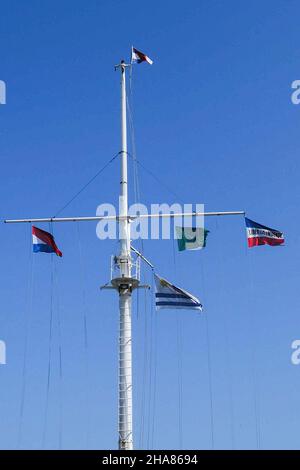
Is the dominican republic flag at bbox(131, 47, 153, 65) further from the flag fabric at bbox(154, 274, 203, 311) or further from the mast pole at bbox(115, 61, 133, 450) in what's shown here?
the flag fabric at bbox(154, 274, 203, 311)

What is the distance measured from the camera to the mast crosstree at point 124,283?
1933 inches

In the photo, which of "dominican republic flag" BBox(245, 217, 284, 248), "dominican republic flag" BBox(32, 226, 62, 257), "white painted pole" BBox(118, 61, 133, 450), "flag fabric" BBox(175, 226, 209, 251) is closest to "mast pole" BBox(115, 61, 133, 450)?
"white painted pole" BBox(118, 61, 133, 450)

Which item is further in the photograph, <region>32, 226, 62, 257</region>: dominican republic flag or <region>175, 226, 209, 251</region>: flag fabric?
<region>32, 226, 62, 257</region>: dominican republic flag

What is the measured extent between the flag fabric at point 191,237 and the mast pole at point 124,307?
3.41 m

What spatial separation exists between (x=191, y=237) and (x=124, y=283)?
5349 millimetres

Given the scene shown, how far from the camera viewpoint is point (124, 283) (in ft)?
170

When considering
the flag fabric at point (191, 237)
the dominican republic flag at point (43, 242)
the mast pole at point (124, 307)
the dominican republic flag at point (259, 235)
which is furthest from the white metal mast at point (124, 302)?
the dominican republic flag at point (259, 235)

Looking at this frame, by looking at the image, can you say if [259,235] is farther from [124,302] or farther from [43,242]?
[43,242]

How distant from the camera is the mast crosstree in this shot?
4909 cm

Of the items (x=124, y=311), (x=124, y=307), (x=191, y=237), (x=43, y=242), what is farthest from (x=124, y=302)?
(x=43, y=242)

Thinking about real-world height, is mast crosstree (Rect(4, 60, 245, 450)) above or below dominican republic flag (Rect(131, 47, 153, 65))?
below

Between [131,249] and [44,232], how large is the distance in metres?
5.60

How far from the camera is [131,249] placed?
52594 mm
